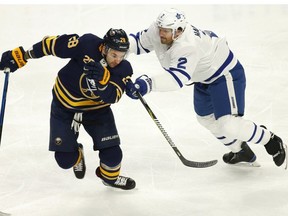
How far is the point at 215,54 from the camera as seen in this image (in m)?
4.38

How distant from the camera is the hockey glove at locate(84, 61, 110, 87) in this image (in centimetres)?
367

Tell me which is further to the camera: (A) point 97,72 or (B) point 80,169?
(B) point 80,169

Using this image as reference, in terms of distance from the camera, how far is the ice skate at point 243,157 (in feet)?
15.4

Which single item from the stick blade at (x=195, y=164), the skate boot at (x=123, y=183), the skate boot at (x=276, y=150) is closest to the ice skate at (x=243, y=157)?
the skate boot at (x=276, y=150)

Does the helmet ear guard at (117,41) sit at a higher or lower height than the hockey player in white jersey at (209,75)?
higher

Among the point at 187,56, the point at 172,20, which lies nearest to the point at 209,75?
the point at 187,56

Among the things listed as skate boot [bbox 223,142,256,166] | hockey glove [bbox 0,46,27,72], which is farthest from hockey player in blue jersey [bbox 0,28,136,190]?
skate boot [bbox 223,142,256,166]

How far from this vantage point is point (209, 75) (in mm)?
4387

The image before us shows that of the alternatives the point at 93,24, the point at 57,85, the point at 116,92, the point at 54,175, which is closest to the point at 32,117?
the point at 54,175

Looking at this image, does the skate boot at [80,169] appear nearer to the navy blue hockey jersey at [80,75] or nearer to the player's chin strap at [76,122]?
the player's chin strap at [76,122]

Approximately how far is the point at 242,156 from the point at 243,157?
0.01 m

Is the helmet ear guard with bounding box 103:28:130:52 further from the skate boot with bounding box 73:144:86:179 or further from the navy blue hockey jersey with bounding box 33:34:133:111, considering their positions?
the skate boot with bounding box 73:144:86:179

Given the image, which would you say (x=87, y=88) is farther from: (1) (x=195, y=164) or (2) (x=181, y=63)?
(1) (x=195, y=164)

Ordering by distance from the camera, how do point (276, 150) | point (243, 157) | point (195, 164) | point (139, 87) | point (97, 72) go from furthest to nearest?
point (243, 157) → point (276, 150) → point (195, 164) → point (139, 87) → point (97, 72)
